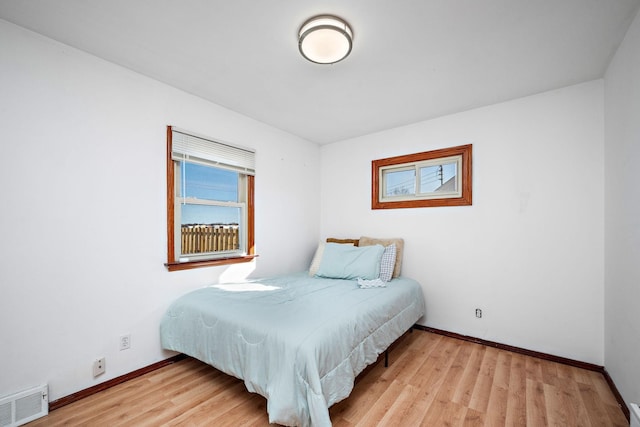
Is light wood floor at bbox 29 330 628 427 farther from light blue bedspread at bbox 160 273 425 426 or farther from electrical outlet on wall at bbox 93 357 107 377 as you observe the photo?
light blue bedspread at bbox 160 273 425 426

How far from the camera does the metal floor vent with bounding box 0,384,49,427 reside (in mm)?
1565

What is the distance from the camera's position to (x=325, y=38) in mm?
1672

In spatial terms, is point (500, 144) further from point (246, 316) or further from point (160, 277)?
point (160, 277)

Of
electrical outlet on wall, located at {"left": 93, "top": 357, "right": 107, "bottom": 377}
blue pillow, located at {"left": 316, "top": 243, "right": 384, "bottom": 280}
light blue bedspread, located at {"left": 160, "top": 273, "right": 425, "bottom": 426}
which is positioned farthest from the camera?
blue pillow, located at {"left": 316, "top": 243, "right": 384, "bottom": 280}

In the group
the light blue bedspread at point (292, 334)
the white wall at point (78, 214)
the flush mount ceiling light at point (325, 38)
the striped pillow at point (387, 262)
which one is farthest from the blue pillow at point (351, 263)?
the flush mount ceiling light at point (325, 38)

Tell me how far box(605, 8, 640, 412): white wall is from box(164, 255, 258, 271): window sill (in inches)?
120

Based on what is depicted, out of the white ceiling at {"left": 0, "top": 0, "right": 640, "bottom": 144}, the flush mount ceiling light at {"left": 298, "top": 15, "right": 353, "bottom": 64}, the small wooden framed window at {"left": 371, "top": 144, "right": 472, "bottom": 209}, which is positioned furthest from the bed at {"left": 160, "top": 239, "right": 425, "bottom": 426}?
the white ceiling at {"left": 0, "top": 0, "right": 640, "bottom": 144}

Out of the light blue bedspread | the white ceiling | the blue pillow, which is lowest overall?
the light blue bedspread

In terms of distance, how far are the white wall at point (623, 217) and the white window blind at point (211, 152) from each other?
3086 millimetres

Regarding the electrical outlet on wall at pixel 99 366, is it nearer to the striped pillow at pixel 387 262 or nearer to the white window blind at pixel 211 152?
the white window blind at pixel 211 152

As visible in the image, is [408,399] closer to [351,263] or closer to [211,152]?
[351,263]

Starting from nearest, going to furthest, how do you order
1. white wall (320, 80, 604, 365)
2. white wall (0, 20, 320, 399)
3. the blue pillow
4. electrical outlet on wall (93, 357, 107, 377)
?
white wall (0, 20, 320, 399)
electrical outlet on wall (93, 357, 107, 377)
white wall (320, 80, 604, 365)
the blue pillow

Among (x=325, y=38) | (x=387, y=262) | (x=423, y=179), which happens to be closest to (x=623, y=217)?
(x=423, y=179)

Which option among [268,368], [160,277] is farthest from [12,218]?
[268,368]
